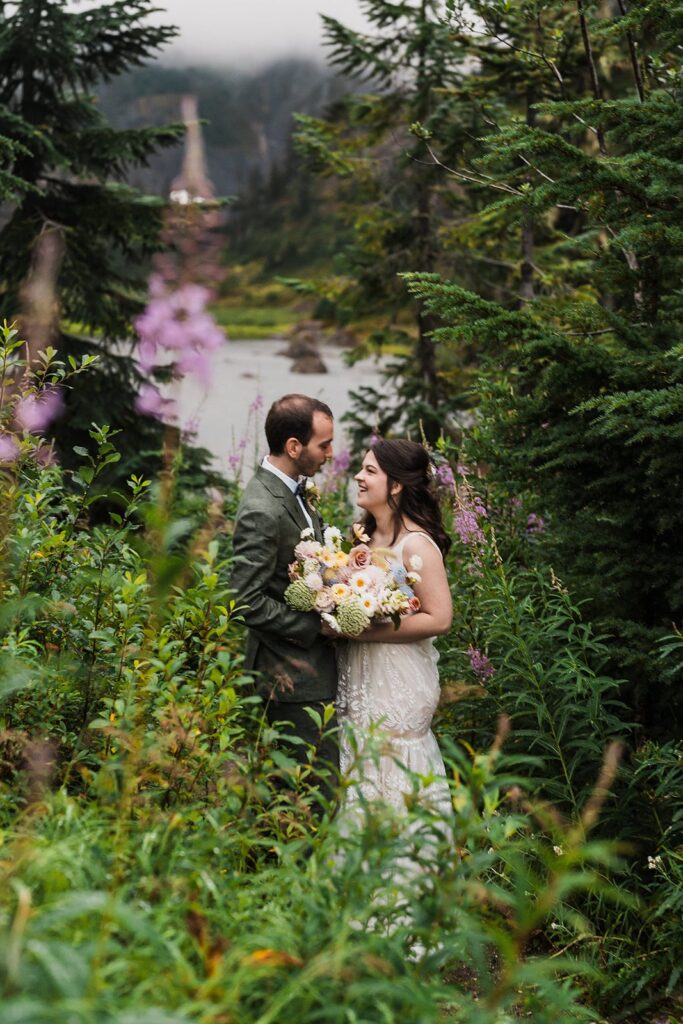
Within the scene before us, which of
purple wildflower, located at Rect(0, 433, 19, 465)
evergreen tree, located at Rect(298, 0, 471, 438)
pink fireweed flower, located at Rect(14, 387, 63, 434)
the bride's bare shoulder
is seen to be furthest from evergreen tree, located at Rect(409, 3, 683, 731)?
evergreen tree, located at Rect(298, 0, 471, 438)

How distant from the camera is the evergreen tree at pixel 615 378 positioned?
398cm

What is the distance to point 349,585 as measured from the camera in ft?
11.4

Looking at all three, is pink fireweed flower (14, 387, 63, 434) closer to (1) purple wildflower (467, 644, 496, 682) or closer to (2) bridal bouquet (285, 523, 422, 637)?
(2) bridal bouquet (285, 523, 422, 637)

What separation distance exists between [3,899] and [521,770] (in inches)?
114

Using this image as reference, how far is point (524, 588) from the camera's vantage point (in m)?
4.86

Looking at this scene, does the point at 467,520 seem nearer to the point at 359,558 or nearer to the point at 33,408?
the point at 359,558

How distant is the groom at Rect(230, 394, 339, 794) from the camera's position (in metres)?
3.46

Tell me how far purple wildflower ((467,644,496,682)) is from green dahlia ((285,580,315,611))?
1.20 meters

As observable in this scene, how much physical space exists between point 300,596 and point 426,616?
53 centimetres

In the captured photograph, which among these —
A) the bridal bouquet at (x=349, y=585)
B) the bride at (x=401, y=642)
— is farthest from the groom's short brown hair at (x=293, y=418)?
the bridal bouquet at (x=349, y=585)

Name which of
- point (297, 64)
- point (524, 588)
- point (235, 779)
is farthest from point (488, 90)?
point (297, 64)

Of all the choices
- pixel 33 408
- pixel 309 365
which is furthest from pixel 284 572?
pixel 309 365

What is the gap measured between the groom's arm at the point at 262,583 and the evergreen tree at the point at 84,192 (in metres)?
6.09

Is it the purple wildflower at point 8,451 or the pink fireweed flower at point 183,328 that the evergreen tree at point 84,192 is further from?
the pink fireweed flower at point 183,328
